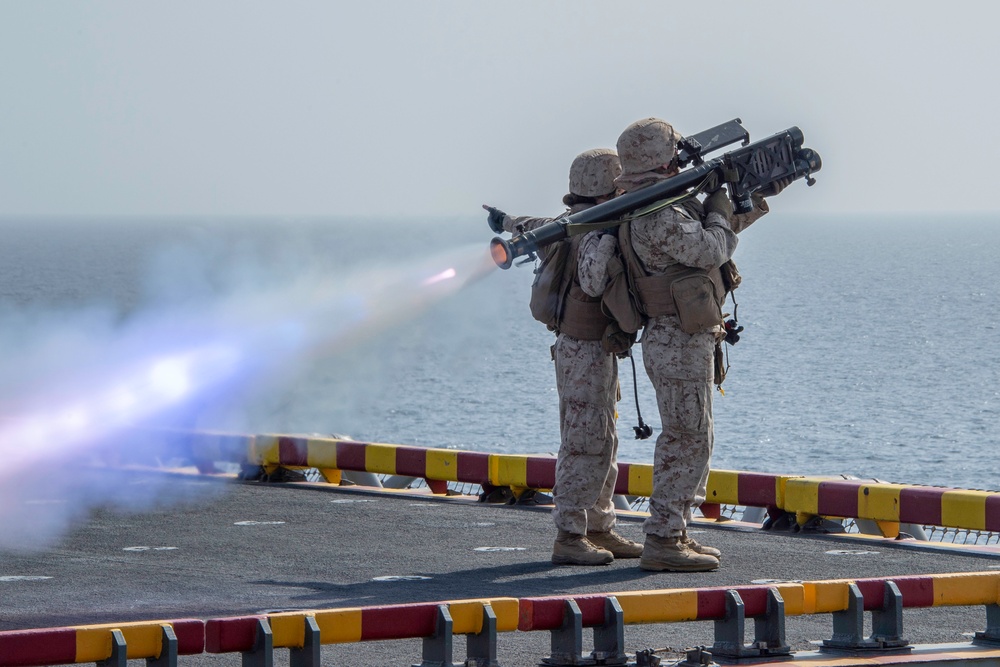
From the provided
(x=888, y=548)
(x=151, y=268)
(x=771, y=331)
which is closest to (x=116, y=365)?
(x=151, y=268)

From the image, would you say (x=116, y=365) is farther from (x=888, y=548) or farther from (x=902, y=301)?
(x=902, y=301)

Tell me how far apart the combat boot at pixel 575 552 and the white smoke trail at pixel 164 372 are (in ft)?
7.57

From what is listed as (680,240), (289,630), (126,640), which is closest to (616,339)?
(680,240)

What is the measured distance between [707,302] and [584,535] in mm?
1400

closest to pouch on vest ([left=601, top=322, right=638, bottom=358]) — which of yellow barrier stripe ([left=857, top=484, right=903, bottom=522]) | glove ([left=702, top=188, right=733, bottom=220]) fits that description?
glove ([left=702, top=188, right=733, bottom=220])

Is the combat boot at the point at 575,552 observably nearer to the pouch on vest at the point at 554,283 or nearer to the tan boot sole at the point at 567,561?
the tan boot sole at the point at 567,561

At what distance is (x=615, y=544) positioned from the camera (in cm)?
943

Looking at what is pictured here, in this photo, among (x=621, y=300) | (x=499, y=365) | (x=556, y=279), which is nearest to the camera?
(x=621, y=300)

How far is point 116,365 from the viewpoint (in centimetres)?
1361

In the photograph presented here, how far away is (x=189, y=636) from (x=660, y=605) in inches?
72.4

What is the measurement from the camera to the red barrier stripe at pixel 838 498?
9.91m

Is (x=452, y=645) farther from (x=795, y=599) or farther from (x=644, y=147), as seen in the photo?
(x=644, y=147)

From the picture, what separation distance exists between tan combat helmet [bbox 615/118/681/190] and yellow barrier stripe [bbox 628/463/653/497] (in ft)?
8.75

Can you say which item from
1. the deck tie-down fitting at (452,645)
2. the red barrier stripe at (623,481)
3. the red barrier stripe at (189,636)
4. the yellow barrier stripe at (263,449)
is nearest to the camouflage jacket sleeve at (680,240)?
the red barrier stripe at (623,481)
